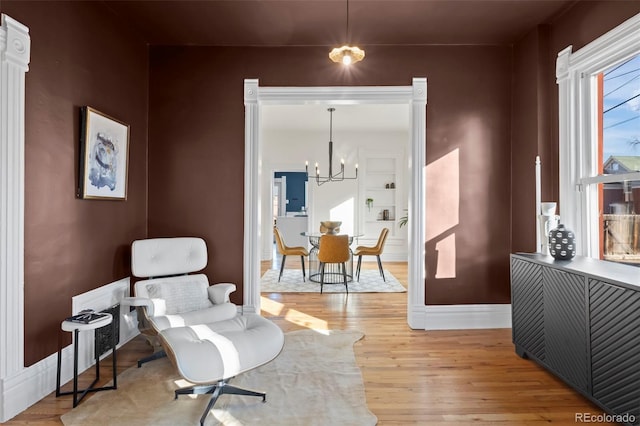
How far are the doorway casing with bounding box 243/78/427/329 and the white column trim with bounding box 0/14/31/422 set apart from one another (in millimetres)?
1762

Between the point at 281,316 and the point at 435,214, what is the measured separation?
1.94 meters

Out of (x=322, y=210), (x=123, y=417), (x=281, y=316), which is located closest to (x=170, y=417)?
(x=123, y=417)

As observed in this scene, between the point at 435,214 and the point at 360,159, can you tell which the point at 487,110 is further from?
the point at 360,159

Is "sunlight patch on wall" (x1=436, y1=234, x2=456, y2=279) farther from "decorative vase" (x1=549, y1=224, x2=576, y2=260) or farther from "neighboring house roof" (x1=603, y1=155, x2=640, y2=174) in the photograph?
"neighboring house roof" (x1=603, y1=155, x2=640, y2=174)

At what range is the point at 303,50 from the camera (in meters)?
3.54

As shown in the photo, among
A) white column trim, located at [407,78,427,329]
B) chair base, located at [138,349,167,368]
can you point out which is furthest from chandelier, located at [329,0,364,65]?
chair base, located at [138,349,167,368]

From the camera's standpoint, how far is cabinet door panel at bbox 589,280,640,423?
1789 mm

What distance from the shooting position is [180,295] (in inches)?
109

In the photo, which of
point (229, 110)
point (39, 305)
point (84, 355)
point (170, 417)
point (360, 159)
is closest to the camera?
point (170, 417)

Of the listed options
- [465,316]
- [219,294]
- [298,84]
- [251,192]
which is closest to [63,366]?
[219,294]

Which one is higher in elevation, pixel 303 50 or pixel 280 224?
pixel 303 50

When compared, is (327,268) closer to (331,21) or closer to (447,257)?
(447,257)

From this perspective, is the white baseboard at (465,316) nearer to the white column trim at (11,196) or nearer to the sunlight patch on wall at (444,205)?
the sunlight patch on wall at (444,205)

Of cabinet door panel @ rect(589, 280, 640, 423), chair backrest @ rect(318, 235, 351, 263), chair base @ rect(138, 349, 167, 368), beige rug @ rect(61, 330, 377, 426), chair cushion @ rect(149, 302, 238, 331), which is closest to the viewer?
cabinet door panel @ rect(589, 280, 640, 423)
